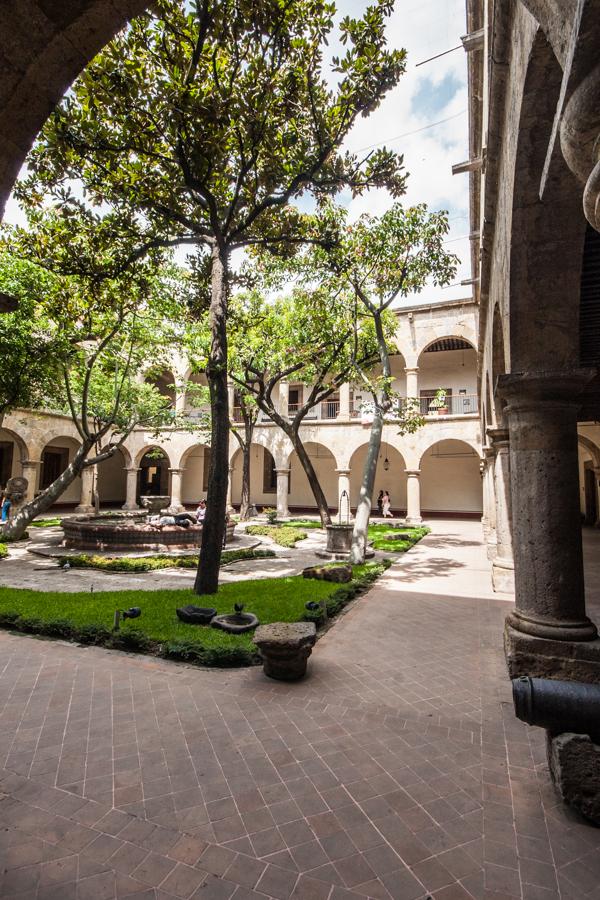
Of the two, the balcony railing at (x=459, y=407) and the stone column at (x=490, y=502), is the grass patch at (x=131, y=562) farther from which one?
the balcony railing at (x=459, y=407)

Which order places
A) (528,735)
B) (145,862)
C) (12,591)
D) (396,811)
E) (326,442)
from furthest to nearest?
(326,442)
(12,591)
(528,735)
(396,811)
(145,862)

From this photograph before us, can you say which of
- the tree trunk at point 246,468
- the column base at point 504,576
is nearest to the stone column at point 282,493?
the tree trunk at point 246,468

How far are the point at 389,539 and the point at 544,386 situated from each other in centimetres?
1180

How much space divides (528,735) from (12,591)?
7.91 meters

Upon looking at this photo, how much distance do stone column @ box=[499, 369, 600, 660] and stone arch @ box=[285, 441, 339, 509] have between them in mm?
21208

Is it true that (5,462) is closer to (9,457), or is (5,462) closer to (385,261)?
(9,457)

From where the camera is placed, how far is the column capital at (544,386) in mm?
3912

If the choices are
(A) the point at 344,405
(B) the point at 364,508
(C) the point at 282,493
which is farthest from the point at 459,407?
(B) the point at 364,508

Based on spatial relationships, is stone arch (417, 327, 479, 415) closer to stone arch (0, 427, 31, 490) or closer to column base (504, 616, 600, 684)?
column base (504, 616, 600, 684)

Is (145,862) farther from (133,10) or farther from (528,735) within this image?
(133,10)

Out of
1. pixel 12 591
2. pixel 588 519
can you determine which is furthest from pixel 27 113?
pixel 588 519

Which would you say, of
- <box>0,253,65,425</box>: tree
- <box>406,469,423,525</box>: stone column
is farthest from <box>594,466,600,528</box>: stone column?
<box>0,253,65,425</box>: tree

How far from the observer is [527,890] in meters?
2.10

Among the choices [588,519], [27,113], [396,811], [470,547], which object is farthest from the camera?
[588,519]
